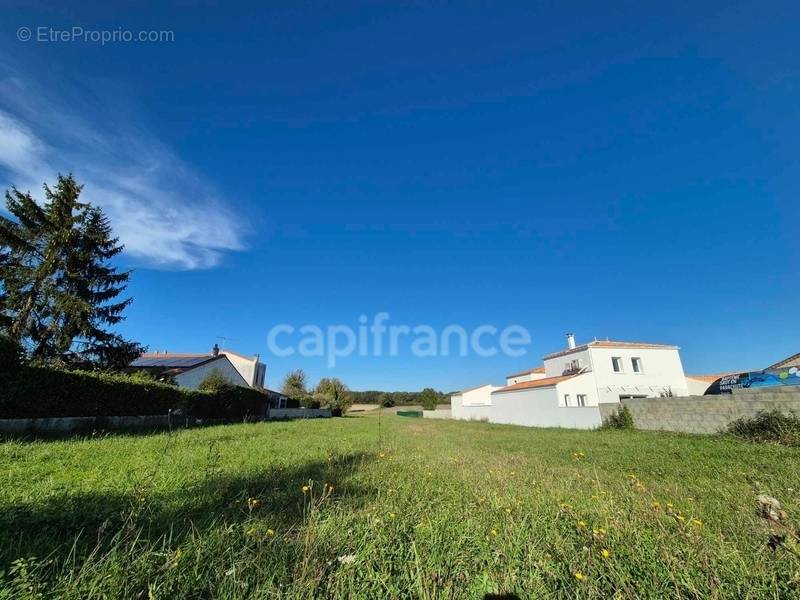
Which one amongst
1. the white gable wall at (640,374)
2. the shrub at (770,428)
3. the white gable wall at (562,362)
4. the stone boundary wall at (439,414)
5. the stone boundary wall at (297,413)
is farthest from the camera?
the stone boundary wall at (439,414)

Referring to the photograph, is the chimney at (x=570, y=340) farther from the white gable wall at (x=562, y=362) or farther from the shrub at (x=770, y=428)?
the shrub at (x=770, y=428)

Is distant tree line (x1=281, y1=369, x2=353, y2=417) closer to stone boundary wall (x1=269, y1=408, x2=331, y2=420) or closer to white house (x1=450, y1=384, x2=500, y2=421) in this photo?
stone boundary wall (x1=269, y1=408, x2=331, y2=420)

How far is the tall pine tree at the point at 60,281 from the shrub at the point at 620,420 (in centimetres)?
2510

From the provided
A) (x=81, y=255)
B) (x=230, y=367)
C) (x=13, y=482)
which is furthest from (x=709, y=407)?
(x=230, y=367)

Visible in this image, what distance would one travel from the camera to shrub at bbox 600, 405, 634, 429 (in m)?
16.3

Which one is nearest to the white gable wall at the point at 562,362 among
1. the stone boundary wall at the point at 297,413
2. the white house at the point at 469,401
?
the white house at the point at 469,401

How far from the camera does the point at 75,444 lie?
7.11 metres

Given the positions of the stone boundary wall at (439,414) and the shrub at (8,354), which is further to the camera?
the stone boundary wall at (439,414)

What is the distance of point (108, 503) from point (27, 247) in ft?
64.4

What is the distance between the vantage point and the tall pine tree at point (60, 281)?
15070 millimetres

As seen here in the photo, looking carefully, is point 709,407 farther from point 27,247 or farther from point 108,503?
point 27,247

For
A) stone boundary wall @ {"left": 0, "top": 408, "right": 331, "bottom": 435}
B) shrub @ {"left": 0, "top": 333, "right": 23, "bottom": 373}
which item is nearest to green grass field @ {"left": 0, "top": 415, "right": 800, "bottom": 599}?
stone boundary wall @ {"left": 0, "top": 408, "right": 331, "bottom": 435}

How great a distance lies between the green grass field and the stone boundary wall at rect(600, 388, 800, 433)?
826 cm

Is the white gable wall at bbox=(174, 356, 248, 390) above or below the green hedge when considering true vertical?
above
